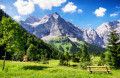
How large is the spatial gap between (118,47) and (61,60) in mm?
58026

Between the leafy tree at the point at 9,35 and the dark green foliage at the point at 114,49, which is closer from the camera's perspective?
the leafy tree at the point at 9,35

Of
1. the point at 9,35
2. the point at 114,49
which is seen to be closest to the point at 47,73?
the point at 9,35

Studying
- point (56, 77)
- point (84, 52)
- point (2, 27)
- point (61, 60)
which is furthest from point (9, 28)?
point (61, 60)

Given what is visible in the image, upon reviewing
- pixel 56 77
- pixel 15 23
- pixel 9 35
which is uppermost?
pixel 15 23

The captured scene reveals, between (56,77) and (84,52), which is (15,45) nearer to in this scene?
(56,77)

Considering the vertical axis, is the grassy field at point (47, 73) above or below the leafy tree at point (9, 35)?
below

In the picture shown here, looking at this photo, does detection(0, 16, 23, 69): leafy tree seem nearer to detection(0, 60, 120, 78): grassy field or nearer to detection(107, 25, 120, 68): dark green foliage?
detection(0, 60, 120, 78): grassy field

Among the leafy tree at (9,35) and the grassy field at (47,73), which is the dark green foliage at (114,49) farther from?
the leafy tree at (9,35)

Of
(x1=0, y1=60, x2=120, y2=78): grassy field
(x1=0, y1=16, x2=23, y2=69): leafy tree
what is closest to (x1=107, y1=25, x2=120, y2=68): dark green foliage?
(x1=0, y1=60, x2=120, y2=78): grassy field

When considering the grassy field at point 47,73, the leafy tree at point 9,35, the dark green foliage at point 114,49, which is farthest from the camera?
the dark green foliage at point 114,49

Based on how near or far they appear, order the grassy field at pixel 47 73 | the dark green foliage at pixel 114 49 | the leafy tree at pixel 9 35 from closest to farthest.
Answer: the grassy field at pixel 47 73 → the leafy tree at pixel 9 35 → the dark green foliage at pixel 114 49

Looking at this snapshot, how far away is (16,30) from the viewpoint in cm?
2083

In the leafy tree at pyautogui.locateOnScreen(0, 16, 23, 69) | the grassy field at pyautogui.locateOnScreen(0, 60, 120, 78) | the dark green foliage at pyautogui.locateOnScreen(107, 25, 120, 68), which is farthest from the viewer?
the dark green foliage at pyautogui.locateOnScreen(107, 25, 120, 68)

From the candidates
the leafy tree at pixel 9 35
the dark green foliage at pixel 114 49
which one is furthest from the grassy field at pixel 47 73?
the dark green foliage at pixel 114 49
